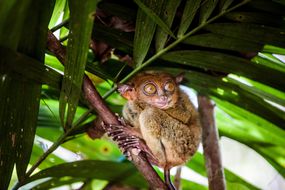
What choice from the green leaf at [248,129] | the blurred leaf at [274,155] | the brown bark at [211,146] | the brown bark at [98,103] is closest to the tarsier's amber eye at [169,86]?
the green leaf at [248,129]

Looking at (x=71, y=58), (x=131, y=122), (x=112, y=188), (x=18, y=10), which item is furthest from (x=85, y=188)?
(x=18, y=10)

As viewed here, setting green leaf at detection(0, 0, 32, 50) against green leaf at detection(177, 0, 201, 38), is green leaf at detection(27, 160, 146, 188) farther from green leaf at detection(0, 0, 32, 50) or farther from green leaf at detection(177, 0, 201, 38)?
green leaf at detection(0, 0, 32, 50)

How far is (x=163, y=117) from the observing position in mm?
2512

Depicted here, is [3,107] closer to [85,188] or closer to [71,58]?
[71,58]

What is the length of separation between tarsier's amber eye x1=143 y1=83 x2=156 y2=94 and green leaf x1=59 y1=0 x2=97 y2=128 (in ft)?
3.18

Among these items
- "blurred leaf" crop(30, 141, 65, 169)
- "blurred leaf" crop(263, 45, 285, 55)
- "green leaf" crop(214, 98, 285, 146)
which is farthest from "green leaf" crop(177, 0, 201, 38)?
"blurred leaf" crop(30, 141, 65, 169)

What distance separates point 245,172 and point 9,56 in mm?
5742

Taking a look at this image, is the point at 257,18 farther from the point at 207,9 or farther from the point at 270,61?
the point at 270,61

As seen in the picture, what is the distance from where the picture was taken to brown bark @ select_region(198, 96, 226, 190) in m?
2.55

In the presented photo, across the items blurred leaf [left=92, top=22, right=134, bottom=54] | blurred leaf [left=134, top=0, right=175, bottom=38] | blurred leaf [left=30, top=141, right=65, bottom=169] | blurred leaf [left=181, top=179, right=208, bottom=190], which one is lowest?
blurred leaf [left=181, top=179, right=208, bottom=190]

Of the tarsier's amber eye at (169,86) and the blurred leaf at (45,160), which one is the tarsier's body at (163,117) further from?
the blurred leaf at (45,160)

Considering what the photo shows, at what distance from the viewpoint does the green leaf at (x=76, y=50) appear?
1367 millimetres

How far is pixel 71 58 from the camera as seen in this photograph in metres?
1.51

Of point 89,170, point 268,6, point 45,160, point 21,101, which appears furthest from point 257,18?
point 45,160
